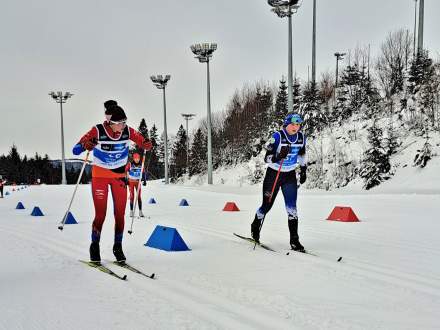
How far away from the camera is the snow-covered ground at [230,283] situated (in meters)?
3.26

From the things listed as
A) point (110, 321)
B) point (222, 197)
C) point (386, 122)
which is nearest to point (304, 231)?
point (110, 321)

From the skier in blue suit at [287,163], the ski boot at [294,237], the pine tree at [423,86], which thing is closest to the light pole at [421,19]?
the pine tree at [423,86]

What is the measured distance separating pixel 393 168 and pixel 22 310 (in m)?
19.3

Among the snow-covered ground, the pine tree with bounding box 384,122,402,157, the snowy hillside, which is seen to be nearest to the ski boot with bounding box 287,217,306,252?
the snow-covered ground

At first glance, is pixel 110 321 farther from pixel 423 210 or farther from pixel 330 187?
pixel 330 187

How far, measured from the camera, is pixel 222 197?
735 inches

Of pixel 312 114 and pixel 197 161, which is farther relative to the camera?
pixel 197 161

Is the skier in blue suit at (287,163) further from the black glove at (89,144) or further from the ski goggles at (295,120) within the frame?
the black glove at (89,144)

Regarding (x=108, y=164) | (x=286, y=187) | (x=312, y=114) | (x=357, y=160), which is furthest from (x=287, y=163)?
(x=312, y=114)

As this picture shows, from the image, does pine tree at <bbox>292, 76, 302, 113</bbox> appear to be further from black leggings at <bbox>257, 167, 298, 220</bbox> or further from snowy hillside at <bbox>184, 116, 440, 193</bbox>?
black leggings at <bbox>257, 167, 298, 220</bbox>

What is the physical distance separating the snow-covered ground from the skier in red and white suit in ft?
1.65

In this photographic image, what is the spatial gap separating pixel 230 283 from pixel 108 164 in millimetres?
2110

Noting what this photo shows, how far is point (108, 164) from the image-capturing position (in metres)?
5.23

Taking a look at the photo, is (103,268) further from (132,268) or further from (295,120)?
(295,120)
